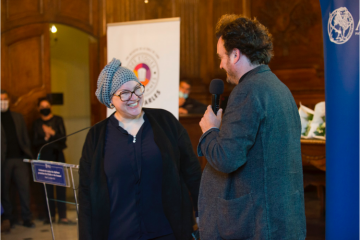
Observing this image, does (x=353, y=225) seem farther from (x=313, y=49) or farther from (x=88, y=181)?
(x=313, y=49)

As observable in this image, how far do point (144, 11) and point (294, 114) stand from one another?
484cm

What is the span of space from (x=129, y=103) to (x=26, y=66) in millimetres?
4096

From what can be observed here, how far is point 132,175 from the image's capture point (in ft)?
5.97

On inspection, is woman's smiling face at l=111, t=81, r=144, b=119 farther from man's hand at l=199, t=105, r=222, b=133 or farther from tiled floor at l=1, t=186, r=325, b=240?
tiled floor at l=1, t=186, r=325, b=240

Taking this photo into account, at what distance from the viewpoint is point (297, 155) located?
1.37 meters

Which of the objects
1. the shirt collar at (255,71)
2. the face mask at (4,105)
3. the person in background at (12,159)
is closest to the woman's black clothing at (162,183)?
the shirt collar at (255,71)

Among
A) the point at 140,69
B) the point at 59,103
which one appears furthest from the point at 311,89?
the point at 59,103

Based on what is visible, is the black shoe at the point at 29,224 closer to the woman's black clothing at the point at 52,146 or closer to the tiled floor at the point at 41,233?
the tiled floor at the point at 41,233

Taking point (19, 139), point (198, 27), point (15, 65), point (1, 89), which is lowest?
point (19, 139)

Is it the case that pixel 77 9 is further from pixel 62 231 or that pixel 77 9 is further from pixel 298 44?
pixel 298 44

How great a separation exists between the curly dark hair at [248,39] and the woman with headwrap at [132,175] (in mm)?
668

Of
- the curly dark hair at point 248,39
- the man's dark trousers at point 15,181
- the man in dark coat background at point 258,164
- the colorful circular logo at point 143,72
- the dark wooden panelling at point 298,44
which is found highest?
the dark wooden panelling at point 298,44

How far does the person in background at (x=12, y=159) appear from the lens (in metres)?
4.71

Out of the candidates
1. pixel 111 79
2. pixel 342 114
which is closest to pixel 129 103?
pixel 111 79
